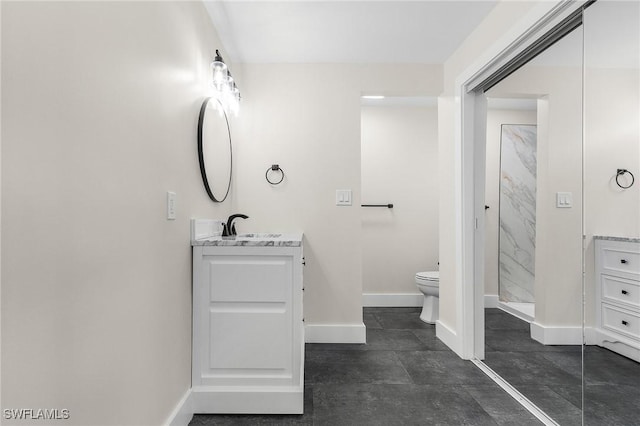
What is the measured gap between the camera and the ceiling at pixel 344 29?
2053 mm

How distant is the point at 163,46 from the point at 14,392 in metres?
1.26

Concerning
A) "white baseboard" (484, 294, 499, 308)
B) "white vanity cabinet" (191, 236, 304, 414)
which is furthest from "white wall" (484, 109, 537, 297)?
A: "white vanity cabinet" (191, 236, 304, 414)

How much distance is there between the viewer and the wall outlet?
1.41 meters

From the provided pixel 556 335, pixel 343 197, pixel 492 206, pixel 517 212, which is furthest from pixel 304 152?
pixel 556 335

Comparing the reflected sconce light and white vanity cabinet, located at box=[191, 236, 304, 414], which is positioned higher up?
the reflected sconce light

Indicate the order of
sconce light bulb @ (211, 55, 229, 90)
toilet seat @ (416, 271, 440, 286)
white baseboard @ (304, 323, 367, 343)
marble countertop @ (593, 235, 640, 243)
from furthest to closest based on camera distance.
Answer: toilet seat @ (416, 271, 440, 286), white baseboard @ (304, 323, 367, 343), sconce light bulb @ (211, 55, 229, 90), marble countertop @ (593, 235, 640, 243)

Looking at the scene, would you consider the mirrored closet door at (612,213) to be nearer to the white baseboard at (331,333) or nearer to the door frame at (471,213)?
the door frame at (471,213)

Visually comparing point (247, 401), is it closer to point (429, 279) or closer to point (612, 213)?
point (612, 213)

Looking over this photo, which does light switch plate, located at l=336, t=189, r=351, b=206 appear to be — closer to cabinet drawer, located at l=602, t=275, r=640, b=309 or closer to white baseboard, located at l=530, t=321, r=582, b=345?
white baseboard, located at l=530, t=321, r=582, b=345

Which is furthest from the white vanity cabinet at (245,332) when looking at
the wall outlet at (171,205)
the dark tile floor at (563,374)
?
the dark tile floor at (563,374)

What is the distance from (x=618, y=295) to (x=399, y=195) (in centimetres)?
260

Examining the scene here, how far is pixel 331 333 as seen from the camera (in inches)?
108

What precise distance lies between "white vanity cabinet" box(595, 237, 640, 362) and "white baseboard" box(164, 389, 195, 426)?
1822 mm

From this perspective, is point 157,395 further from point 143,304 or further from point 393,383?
point 393,383
